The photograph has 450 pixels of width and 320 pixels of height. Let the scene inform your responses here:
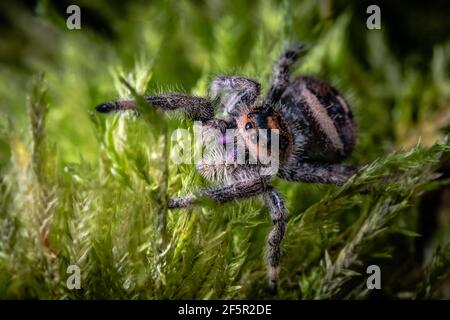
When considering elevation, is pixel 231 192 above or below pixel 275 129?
below

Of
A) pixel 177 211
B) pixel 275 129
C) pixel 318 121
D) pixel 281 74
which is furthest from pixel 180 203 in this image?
pixel 281 74

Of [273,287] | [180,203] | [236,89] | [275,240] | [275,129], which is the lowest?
[273,287]

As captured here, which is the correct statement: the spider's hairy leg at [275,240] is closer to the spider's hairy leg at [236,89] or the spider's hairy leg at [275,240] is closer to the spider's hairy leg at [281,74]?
the spider's hairy leg at [236,89]

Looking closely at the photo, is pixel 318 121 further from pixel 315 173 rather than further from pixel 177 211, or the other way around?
pixel 177 211

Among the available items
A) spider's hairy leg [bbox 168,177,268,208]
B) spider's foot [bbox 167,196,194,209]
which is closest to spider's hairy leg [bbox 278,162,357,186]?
spider's hairy leg [bbox 168,177,268,208]

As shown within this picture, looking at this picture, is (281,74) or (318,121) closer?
(318,121)

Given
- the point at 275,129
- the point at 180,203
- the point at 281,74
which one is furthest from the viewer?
the point at 281,74
